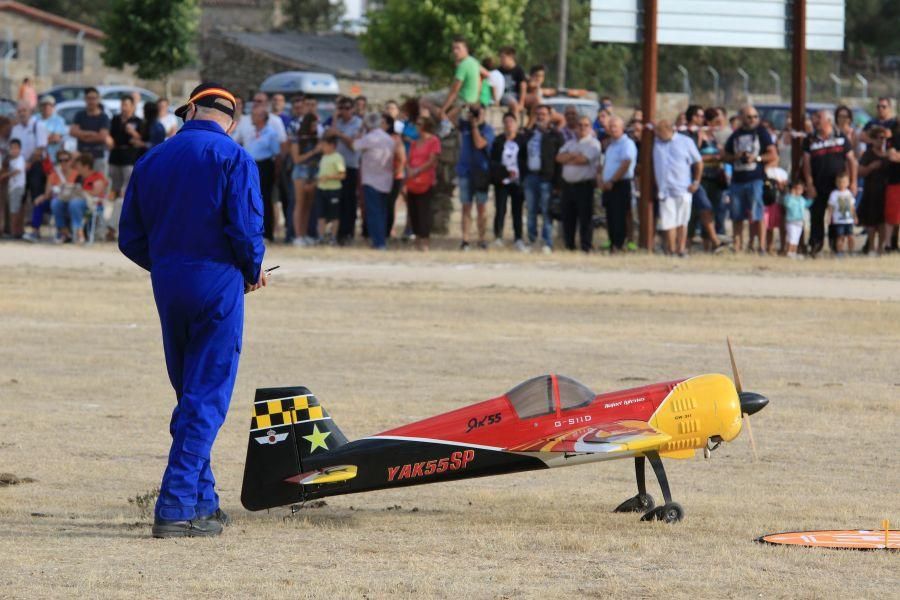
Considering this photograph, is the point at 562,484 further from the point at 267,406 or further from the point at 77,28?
the point at 77,28

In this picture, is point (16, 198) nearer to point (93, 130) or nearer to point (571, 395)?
point (93, 130)

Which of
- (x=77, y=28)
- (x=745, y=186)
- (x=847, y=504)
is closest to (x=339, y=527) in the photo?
(x=847, y=504)

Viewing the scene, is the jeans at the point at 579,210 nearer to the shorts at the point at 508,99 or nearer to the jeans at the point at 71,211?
the shorts at the point at 508,99

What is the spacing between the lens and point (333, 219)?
25328 mm

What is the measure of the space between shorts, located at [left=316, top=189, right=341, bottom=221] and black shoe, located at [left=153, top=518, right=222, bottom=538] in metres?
17.2

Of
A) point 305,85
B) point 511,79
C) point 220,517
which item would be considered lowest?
point 220,517

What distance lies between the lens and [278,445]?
8.14m

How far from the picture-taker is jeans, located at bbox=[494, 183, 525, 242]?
24062 millimetres

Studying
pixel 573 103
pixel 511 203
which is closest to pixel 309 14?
pixel 573 103

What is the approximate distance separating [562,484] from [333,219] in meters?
16.0

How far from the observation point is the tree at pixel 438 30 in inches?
2594

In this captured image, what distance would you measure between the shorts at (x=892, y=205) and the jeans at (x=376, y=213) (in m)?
7.38

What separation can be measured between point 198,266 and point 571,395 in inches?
83.0

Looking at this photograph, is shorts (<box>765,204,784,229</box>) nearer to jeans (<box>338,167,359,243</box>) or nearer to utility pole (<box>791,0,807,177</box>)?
utility pole (<box>791,0,807,177</box>)
